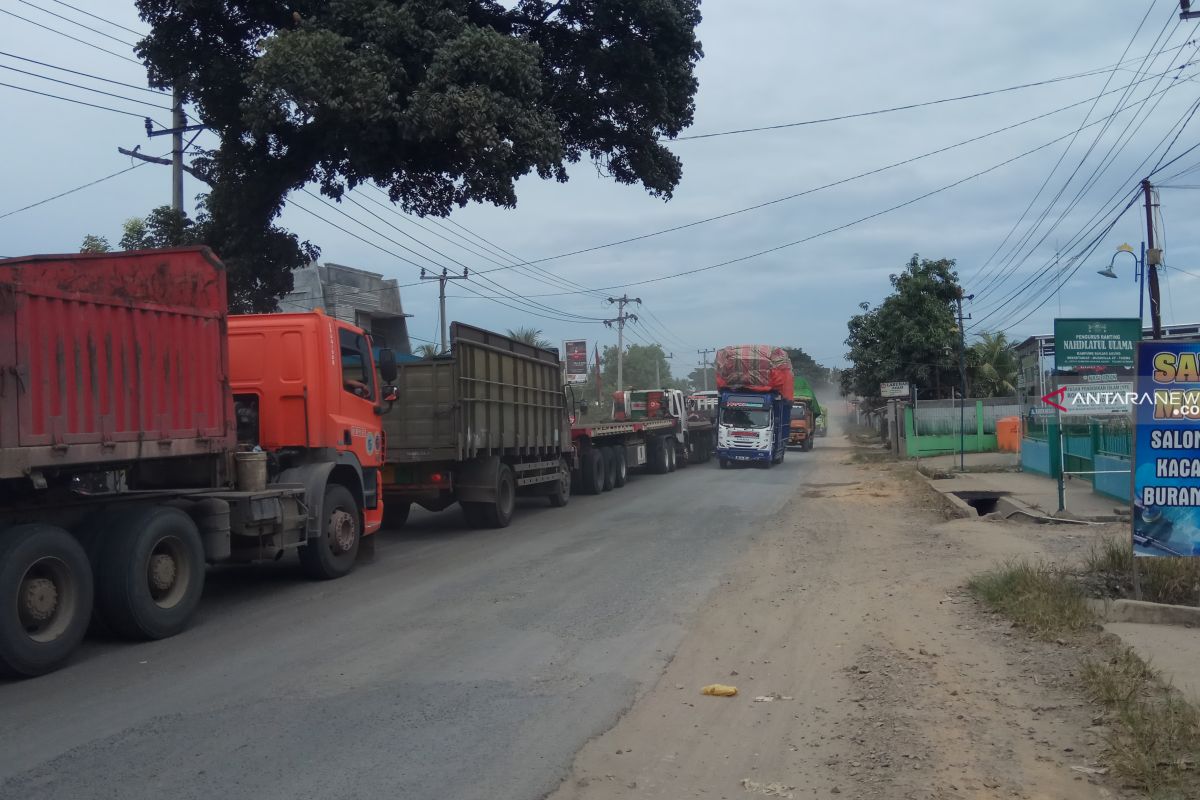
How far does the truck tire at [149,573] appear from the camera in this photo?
751 cm

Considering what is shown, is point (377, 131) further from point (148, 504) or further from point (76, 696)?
point (76, 696)

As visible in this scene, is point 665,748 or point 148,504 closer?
point 665,748

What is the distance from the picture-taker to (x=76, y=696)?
6332mm

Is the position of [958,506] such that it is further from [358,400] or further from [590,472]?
[358,400]

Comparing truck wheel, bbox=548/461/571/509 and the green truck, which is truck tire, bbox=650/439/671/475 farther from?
the green truck

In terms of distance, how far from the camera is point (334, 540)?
10734 mm

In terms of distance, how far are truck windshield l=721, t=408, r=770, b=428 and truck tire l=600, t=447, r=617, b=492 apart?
381 inches

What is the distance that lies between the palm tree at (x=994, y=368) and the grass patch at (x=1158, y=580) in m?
33.3

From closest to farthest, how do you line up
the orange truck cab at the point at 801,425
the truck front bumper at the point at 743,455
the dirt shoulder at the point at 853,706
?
1. the dirt shoulder at the point at 853,706
2. the truck front bumper at the point at 743,455
3. the orange truck cab at the point at 801,425

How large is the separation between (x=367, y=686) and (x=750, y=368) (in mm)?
28561

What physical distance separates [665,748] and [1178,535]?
206 inches

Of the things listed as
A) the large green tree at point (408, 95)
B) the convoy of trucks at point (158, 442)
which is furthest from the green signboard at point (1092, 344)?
the convoy of trucks at point (158, 442)

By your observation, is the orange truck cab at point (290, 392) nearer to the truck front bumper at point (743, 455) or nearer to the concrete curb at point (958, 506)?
the concrete curb at point (958, 506)

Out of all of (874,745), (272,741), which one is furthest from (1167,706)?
(272,741)
